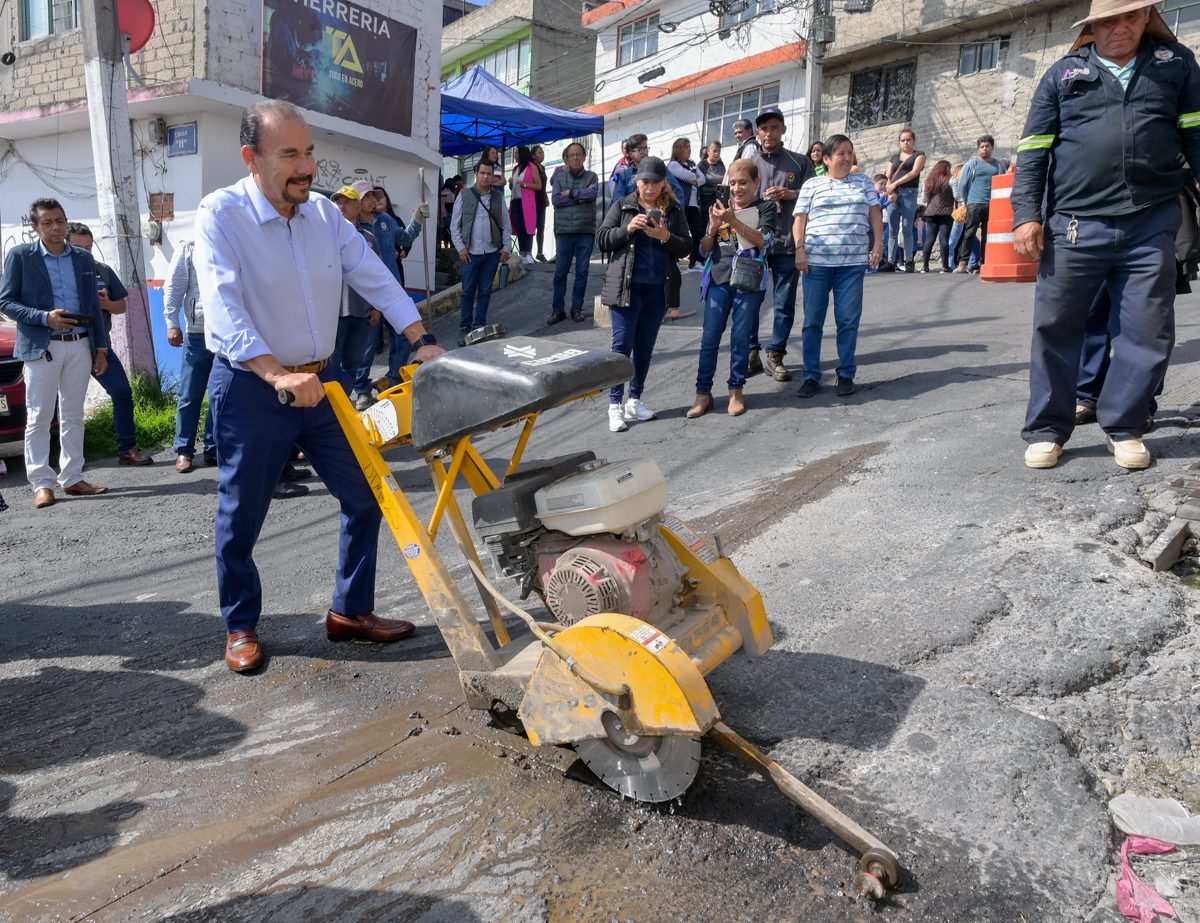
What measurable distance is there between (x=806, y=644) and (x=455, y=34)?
33.6 metres

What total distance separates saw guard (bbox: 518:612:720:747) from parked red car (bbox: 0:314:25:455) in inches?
276

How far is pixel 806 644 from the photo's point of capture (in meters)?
3.26

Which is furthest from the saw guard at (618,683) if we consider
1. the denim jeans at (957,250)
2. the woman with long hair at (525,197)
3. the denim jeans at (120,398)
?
the woman with long hair at (525,197)

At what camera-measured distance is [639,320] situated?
6.59m

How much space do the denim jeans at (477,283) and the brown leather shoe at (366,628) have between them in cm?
729

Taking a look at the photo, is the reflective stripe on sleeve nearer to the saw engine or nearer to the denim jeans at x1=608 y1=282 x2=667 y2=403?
the denim jeans at x1=608 y1=282 x2=667 y2=403

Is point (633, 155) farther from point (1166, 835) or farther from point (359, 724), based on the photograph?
point (1166, 835)

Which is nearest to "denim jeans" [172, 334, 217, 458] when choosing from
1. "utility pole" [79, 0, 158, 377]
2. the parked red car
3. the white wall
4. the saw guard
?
the parked red car

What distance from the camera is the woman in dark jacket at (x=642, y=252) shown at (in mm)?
6273

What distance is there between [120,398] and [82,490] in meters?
0.98

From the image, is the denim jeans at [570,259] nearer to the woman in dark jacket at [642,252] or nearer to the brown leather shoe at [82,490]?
the woman in dark jacket at [642,252]

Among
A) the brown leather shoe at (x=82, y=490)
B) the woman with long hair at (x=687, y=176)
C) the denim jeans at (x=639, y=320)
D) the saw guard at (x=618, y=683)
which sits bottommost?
the brown leather shoe at (x=82, y=490)

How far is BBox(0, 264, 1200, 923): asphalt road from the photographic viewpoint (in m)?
2.22

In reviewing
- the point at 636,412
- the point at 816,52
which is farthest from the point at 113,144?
the point at 816,52
